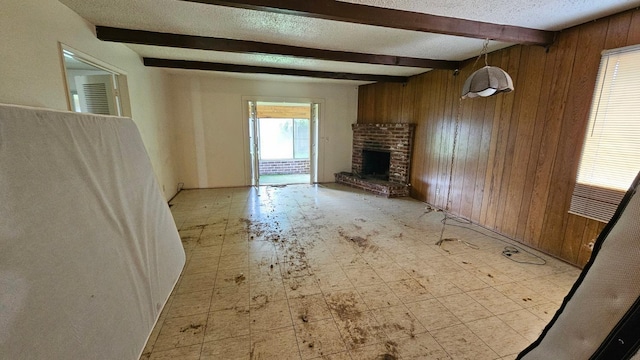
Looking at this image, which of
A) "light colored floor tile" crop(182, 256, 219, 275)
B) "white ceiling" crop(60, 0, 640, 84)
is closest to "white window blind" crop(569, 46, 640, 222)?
"white ceiling" crop(60, 0, 640, 84)

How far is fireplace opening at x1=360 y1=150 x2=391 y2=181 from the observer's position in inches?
249

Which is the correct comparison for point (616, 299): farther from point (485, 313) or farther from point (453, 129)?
point (453, 129)

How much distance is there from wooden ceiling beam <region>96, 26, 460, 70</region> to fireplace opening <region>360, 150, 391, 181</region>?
2.70 metres

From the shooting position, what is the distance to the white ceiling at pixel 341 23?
214 centimetres

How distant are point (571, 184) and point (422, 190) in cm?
241

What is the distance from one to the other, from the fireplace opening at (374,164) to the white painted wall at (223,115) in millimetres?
1045

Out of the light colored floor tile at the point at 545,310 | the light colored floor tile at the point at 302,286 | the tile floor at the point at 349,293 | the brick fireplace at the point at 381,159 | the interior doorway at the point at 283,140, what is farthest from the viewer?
→ the interior doorway at the point at 283,140

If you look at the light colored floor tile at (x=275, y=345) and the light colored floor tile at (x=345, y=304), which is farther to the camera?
the light colored floor tile at (x=345, y=304)

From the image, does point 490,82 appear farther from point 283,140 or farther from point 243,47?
point 283,140

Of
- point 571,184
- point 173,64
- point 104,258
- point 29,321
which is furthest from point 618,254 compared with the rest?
point 173,64

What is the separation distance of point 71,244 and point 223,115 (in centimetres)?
472

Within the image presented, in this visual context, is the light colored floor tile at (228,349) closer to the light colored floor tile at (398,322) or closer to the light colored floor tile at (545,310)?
the light colored floor tile at (398,322)

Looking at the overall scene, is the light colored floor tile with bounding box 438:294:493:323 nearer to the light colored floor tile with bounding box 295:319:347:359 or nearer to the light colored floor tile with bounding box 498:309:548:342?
the light colored floor tile with bounding box 498:309:548:342

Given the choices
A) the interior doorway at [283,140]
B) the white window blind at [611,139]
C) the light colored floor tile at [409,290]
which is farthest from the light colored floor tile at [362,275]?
the interior doorway at [283,140]
